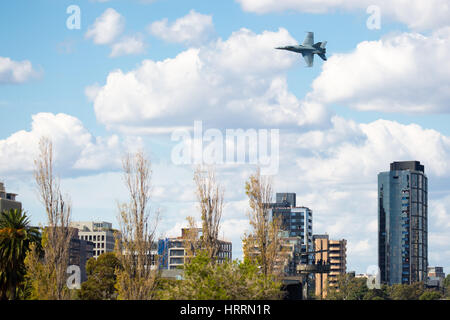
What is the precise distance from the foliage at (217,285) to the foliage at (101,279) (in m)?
60.3

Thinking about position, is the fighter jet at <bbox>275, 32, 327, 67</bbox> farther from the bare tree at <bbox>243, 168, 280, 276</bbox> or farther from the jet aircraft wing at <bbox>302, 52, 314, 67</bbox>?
the bare tree at <bbox>243, 168, 280, 276</bbox>

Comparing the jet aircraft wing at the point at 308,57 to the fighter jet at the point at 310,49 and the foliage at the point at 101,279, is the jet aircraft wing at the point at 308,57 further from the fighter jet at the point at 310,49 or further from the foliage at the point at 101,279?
the foliage at the point at 101,279

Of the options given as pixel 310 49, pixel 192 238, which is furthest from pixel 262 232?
pixel 310 49

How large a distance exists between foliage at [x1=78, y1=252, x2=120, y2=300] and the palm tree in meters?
34.4

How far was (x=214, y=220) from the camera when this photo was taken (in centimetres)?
5519

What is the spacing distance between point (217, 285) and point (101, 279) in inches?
3031

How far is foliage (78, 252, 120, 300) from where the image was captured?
4375 inches

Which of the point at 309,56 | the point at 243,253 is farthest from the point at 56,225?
the point at 309,56

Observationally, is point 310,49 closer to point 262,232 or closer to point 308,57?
point 308,57

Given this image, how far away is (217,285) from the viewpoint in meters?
47.7

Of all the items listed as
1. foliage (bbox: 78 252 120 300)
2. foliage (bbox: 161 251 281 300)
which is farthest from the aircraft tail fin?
foliage (bbox: 161 251 281 300)

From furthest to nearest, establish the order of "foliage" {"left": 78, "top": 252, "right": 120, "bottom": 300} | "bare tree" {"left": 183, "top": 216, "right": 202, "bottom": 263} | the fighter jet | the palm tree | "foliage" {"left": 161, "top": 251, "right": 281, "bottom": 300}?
"foliage" {"left": 78, "top": 252, "right": 120, "bottom": 300} < the fighter jet < the palm tree < "bare tree" {"left": 183, "top": 216, "right": 202, "bottom": 263} < "foliage" {"left": 161, "top": 251, "right": 281, "bottom": 300}

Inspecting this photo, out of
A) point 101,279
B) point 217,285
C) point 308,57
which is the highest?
point 308,57
